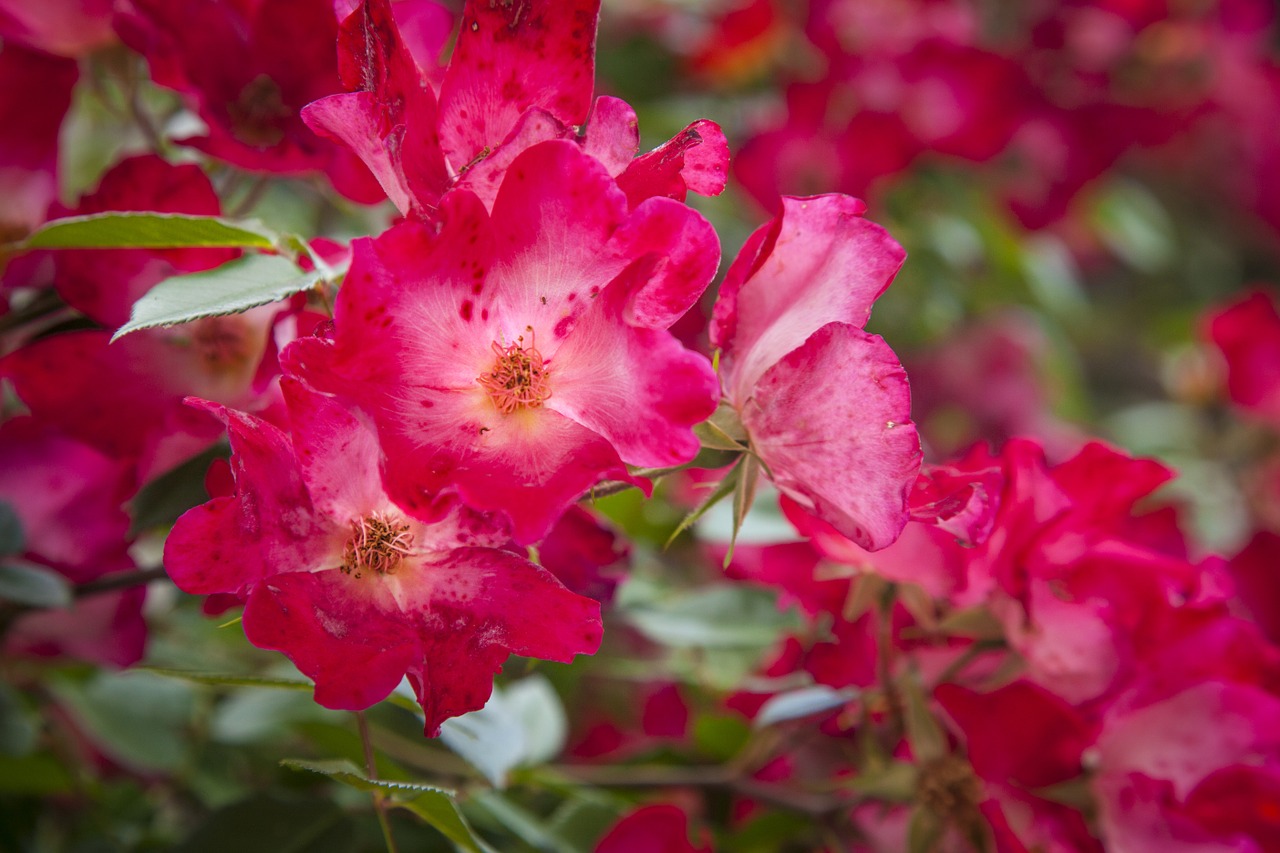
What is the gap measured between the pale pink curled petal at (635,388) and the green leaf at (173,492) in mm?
170

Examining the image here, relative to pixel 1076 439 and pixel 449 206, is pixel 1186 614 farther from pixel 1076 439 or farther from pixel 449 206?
pixel 1076 439

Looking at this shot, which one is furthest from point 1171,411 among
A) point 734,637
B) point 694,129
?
point 694,129

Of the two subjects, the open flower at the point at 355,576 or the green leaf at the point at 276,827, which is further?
the green leaf at the point at 276,827

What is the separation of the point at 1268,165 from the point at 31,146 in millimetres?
1798

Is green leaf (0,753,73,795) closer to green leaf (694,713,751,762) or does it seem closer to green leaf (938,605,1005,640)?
green leaf (694,713,751,762)

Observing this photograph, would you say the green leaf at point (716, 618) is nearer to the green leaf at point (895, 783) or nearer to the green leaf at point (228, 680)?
the green leaf at point (895, 783)

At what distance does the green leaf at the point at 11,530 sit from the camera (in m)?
0.48

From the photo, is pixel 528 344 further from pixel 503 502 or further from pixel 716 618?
pixel 716 618

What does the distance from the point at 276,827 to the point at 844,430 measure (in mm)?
355

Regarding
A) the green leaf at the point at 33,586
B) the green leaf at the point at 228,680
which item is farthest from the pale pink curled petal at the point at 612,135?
the green leaf at the point at 33,586

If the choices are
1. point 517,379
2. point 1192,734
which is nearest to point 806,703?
point 1192,734

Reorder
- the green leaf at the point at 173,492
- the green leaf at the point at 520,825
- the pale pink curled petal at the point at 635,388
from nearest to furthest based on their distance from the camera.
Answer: the pale pink curled petal at the point at 635,388, the green leaf at the point at 173,492, the green leaf at the point at 520,825

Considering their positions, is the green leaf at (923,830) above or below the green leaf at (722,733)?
above

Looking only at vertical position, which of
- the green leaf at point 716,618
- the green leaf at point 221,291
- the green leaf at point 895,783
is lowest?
the green leaf at point 716,618
